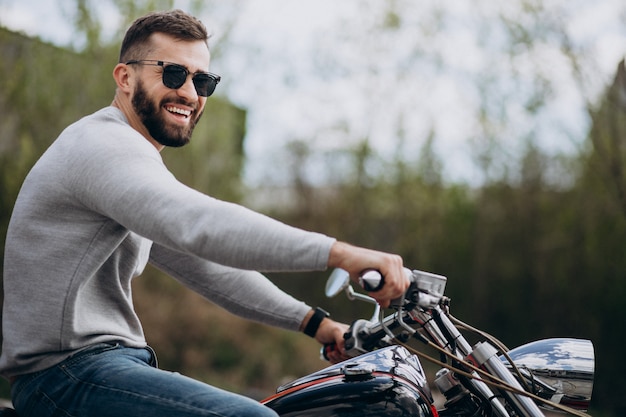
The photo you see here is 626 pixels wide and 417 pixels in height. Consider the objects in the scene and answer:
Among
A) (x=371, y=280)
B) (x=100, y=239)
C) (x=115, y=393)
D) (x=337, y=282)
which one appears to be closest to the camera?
(x=371, y=280)

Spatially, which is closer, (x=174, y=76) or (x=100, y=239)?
(x=100, y=239)

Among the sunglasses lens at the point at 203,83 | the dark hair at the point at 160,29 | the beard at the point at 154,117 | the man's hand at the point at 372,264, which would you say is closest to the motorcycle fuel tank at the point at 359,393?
the man's hand at the point at 372,264

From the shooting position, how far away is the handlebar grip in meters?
1.42

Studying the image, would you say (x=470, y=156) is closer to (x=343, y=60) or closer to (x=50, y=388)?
(x=343, y=60)

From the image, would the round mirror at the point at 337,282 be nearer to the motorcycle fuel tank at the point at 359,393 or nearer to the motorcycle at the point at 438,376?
the motorcycle at the point at 438,376

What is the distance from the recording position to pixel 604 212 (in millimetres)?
7969

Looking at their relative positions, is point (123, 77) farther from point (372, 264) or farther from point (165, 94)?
point (372, 264)

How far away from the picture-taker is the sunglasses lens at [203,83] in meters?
2.01

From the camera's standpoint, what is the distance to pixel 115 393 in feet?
5.15

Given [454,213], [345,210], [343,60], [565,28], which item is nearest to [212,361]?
[345,210]

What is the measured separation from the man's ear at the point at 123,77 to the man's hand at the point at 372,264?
0.94 metres

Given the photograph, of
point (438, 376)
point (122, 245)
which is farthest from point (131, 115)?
point (438, 376)

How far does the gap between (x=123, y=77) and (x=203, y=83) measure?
24 cm

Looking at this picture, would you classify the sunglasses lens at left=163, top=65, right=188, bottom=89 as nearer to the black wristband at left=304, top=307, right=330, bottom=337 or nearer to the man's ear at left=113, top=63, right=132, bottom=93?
the man's ear at left=113, top=63, right=132, bottom=93
